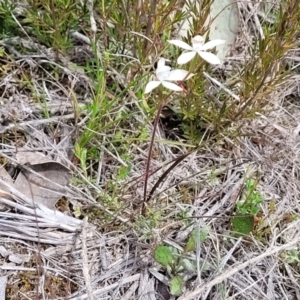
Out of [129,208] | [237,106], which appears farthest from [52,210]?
[237,106]

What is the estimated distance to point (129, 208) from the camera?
1576 millimetres

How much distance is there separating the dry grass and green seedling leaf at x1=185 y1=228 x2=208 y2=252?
0.06 feet

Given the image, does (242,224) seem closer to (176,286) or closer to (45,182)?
(176,286)

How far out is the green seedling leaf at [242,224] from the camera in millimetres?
1534

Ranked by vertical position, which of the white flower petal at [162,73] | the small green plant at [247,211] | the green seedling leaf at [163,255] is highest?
the white flower petal at [162,73]

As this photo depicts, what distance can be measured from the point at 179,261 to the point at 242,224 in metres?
0.22

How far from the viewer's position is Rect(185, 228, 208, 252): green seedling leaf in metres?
1.50

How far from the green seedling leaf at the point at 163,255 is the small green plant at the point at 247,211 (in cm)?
23

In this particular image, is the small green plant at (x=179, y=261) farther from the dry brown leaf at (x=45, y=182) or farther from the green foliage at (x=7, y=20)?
the green foliage at (x=7, y=20)

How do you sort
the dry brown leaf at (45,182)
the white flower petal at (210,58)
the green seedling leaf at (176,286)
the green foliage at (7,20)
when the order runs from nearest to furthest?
the white flower petal at (210,58) → the green seedling leaf at (176,286) → the dry brown leaf at (45,182) → the green foliage at (7,20)

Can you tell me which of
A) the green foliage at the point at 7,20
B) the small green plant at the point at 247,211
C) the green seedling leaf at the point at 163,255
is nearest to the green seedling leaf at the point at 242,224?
the small green plant at the point at 247,211

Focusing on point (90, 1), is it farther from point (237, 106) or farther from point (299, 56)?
point (299, 56)

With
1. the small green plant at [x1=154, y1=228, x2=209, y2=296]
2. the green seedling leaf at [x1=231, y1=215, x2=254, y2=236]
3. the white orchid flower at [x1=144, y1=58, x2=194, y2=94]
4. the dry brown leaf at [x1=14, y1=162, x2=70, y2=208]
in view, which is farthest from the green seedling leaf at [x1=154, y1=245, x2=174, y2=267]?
the white orchid flower at [x1=144, y1=58, x2=194, y2=94]

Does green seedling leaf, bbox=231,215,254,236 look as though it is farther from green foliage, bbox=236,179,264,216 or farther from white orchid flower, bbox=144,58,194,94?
white orchid flower, bbox=144,58,194,94
